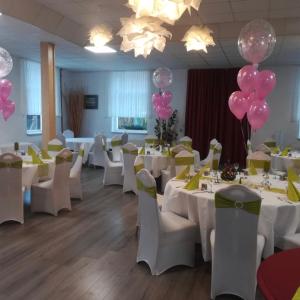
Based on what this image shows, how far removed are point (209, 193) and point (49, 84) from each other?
4.96 meters

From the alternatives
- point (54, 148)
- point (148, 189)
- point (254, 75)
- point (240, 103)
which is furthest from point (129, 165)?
point (148, 189)

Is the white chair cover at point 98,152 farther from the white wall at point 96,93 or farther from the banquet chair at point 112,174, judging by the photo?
the white wall at point 96,93

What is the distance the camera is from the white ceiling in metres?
5.01

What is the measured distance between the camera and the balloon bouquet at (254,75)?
4168mm

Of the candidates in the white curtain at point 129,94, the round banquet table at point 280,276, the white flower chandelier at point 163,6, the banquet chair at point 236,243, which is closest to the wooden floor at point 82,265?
the banquet chair at point 236,243

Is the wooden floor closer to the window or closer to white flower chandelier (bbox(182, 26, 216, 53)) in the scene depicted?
white flower chandelier (bbox(182, 26, 216, 53))


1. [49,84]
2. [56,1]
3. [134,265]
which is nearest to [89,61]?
[49,84]

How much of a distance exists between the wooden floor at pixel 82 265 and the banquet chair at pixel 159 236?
0.11m

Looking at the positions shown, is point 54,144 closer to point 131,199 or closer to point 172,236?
point 131,199

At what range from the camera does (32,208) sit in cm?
489

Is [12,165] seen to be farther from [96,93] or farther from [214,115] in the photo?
[96,93]

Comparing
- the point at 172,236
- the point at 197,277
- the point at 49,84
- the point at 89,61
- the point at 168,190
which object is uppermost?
the point at 89,61

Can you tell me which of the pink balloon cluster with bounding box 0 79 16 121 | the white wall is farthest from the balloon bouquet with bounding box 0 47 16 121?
the white wall

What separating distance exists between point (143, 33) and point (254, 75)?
97.9 inches
